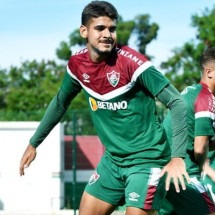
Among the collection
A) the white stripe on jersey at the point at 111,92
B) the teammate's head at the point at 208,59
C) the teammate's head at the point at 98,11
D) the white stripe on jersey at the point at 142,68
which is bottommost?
the white stripe on jersey at the point at 111,92

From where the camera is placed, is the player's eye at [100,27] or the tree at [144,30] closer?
the player's eye at [100,27]

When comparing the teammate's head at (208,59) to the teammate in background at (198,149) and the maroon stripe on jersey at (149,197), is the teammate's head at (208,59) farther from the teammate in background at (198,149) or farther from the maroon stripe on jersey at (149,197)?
the maroon stripe on jersey at (149,197)

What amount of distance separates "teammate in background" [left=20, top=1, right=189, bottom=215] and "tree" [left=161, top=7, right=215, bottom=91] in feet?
89.2

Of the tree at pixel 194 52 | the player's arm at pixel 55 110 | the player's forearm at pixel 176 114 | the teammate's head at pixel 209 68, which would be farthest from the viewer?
the tree at pixel 194 52

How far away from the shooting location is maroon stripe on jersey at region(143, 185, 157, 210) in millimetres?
5953

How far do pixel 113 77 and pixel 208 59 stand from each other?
1357 millimetres

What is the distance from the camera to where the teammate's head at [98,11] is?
237 inches

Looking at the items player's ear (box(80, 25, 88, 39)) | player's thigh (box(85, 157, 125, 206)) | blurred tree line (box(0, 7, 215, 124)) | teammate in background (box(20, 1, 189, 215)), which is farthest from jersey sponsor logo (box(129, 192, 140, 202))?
blurred tree line (box(0, 7, 215, 124))

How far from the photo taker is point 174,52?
3594cm

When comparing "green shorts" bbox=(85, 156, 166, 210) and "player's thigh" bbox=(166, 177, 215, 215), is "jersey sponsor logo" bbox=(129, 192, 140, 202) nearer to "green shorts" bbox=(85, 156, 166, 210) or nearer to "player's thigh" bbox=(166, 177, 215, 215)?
"green shorts" bbox=(85, 156, 166, 210)

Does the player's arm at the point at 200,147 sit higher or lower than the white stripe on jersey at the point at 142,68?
lower

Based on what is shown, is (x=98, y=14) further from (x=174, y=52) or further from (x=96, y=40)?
(x=174, y=52)

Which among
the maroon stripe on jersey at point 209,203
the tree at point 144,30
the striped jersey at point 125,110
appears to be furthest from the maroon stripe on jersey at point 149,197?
the tree at point 144,30

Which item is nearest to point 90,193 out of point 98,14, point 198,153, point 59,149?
point 198,153
